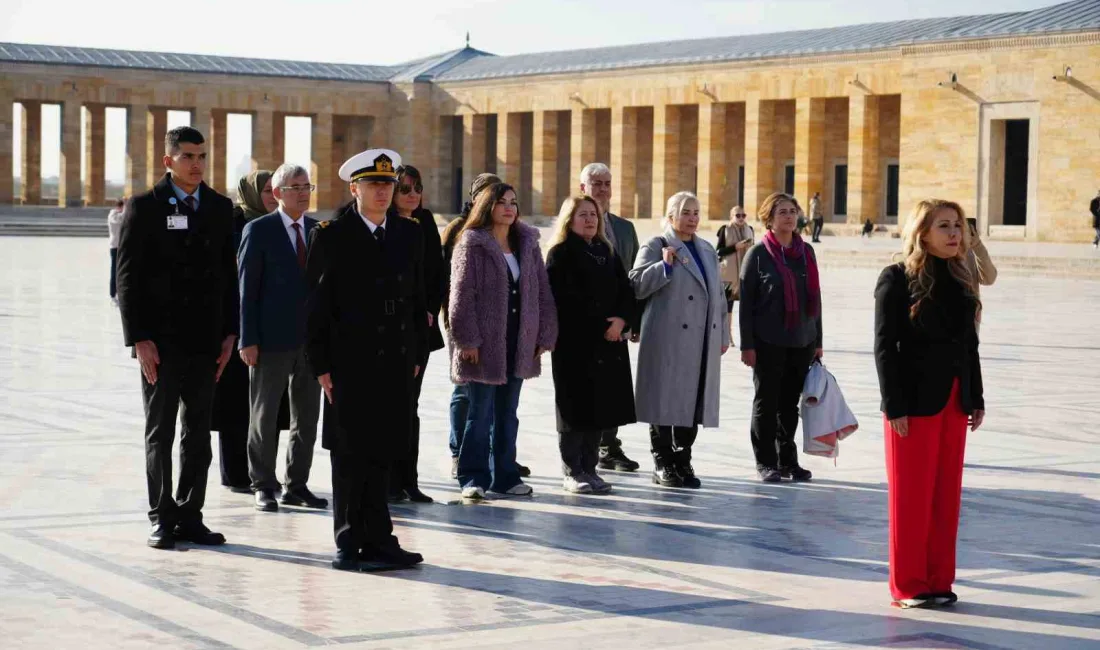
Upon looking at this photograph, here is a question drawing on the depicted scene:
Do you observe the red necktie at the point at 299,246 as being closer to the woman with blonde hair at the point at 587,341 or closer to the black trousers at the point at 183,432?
the black trousers at the point at 183,432

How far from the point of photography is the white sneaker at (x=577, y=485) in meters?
9.46

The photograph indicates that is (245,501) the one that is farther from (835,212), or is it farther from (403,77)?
(403,77)

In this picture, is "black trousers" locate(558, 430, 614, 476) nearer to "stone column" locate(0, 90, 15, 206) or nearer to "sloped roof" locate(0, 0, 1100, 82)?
"sloped roof" locate(0, 0, 1100, 82)

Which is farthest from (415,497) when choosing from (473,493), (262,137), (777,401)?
(262,137)

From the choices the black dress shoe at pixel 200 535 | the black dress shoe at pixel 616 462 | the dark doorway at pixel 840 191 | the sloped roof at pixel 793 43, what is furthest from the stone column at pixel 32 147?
the black dress shoe at pixel 200 535

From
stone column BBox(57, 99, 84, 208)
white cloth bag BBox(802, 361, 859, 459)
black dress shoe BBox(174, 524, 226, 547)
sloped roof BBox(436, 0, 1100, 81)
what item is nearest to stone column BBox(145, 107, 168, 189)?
stone column BBox(57, 99, 84, 208)

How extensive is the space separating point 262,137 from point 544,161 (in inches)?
410

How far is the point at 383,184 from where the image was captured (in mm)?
7508

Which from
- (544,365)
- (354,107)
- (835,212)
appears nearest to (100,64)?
(354,107)

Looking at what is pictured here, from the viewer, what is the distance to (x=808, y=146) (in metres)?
50.6

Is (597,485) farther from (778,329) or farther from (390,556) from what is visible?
(390,556)

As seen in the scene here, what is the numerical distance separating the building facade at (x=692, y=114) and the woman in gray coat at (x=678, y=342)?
3511 centimetres

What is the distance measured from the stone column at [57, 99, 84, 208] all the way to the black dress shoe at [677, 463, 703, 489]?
51.5 m

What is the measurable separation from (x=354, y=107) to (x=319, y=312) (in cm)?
5758
